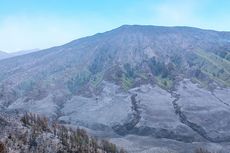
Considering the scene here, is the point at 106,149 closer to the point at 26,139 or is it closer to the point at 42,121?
the point at 42,121

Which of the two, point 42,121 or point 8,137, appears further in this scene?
point 42,121

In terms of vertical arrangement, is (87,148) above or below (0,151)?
below

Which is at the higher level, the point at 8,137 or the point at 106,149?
the point at 8,137

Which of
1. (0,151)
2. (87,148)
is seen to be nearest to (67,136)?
(87,148)

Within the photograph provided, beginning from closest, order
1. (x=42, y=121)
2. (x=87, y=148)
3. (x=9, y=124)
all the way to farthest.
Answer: (x=9, y=124)
(x=87, y=148)
(x=42, y=121)

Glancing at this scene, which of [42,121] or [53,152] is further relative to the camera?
[42,121]

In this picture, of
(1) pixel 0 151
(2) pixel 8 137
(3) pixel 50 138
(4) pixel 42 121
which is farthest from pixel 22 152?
(1) pixel 0 151

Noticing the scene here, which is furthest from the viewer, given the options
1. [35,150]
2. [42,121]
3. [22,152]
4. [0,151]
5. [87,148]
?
[42,121]

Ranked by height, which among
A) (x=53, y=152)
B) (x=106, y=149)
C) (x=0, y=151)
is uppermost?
(x=0, y=151)

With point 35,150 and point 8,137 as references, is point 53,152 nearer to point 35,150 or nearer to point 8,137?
point 35,150

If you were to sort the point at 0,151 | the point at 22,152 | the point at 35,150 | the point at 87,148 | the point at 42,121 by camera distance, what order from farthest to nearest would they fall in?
1. the point at 42,121
2. the point at 87,148
3. the point at 35,150
4. the point at 22,152
5. the point at 0,151
